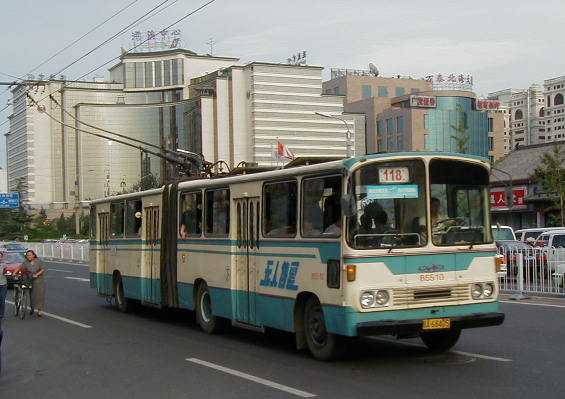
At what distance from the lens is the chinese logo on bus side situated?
11594 mm

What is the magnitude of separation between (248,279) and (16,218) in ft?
314

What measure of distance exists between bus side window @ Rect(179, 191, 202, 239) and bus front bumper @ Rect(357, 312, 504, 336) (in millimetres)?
5580

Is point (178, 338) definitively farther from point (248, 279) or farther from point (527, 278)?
point (527, 278)

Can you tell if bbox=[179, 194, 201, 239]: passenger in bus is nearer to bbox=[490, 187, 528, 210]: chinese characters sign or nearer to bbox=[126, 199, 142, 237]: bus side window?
bbox=[126, 199, 142, 237]: bus side window

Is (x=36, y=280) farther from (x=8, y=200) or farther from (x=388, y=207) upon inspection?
(x=8, y=200)

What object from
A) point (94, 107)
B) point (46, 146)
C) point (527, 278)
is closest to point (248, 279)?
point (527, 278)

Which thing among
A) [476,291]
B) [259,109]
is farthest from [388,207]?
[259,109]

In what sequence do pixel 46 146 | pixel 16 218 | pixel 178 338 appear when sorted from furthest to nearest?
pixel 46 146
pixel 16 218
pixel 178 338

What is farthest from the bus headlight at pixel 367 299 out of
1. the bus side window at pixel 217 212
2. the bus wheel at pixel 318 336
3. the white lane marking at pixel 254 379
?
the bus side window at pixel 217 212

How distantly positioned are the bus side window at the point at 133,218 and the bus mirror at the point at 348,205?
909 cm

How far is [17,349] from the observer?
1380cm

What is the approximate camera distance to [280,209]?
1211 cm

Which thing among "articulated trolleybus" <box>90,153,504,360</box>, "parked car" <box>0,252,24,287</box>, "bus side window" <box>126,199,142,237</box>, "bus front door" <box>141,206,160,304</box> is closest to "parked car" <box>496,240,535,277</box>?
"bus front door" <box>141,206,160,304</box>

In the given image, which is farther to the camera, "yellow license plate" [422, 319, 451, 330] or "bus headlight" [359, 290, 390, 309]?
"yellow license plate" [422, 319, 451, 330]
